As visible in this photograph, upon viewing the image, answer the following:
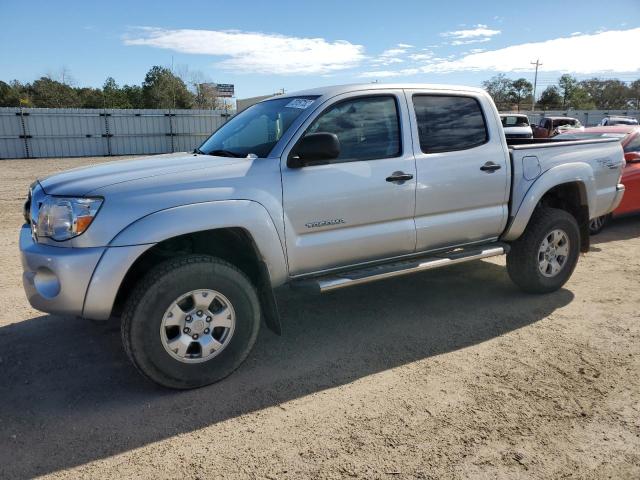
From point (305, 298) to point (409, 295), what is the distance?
1.06m

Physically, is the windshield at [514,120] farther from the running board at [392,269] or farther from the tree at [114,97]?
the tree at [114,97]

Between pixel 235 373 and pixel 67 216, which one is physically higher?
pixel 67 216

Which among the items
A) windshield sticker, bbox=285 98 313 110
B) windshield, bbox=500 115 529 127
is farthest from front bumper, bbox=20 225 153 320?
windshield, bbox=500 115 529 127

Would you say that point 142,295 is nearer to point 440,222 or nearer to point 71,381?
point 71,381

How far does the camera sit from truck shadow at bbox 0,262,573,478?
292 cm

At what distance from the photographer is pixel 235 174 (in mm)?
3385

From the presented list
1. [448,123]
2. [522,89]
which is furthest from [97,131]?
[522,89]

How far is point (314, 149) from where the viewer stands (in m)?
3.46

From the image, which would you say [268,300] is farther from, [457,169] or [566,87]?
[566,87]

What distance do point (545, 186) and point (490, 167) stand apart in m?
0.72

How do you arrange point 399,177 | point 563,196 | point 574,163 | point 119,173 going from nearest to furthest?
point 119,173, point 399,177, point 574,163, point 563,196

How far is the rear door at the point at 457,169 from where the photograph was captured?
4.16 meters

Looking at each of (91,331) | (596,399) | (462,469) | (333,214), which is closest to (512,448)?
(462,469)

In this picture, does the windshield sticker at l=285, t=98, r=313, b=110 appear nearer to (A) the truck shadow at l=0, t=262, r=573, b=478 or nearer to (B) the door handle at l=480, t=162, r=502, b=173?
(B) the door handle at l=480, t=162, r=502, b=173
